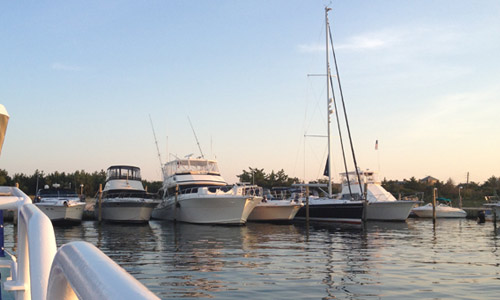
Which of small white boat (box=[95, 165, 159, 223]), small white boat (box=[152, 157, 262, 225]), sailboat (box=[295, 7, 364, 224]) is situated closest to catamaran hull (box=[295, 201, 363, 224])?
sailboat (box=[295, 7, 364, 224])

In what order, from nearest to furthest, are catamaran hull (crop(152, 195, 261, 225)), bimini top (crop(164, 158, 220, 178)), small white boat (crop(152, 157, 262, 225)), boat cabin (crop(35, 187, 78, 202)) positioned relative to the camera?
catamaran hull (crop(152, 195, 261, 225)) < small white boat (crop(152, 157, 262, 225)) < boat cabin (crop(35, 187, 78, 202)) < bimini top (crop(164, 158, 220, 178))

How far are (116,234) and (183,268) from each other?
38.4 feet

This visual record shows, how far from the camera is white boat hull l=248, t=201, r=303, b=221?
34.5 metres

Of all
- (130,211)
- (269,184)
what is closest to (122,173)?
(130,211)

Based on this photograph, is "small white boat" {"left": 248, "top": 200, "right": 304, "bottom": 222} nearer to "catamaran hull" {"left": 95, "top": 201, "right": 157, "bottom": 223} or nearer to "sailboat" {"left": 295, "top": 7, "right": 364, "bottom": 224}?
"sailboat" {"left": 295, "top": 7, "right": 364, "bottom": 224}

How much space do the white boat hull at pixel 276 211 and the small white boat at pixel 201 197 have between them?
1.81 meters

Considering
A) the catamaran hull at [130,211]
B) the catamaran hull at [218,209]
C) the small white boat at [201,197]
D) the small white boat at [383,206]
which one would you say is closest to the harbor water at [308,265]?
the catamaran hull at [218,209]

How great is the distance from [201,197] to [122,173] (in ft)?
30.9

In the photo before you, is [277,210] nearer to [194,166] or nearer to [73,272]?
[194,166]

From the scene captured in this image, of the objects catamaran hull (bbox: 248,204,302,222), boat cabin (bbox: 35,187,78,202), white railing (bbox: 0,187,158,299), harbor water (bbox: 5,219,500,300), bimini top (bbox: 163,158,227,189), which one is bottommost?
harbor water (bbox: 5,219,500,300)

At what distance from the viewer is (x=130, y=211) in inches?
1238

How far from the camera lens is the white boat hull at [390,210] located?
36.8 meters

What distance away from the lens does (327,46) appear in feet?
127

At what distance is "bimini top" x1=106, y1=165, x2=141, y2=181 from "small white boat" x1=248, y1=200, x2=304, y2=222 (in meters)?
9.34
